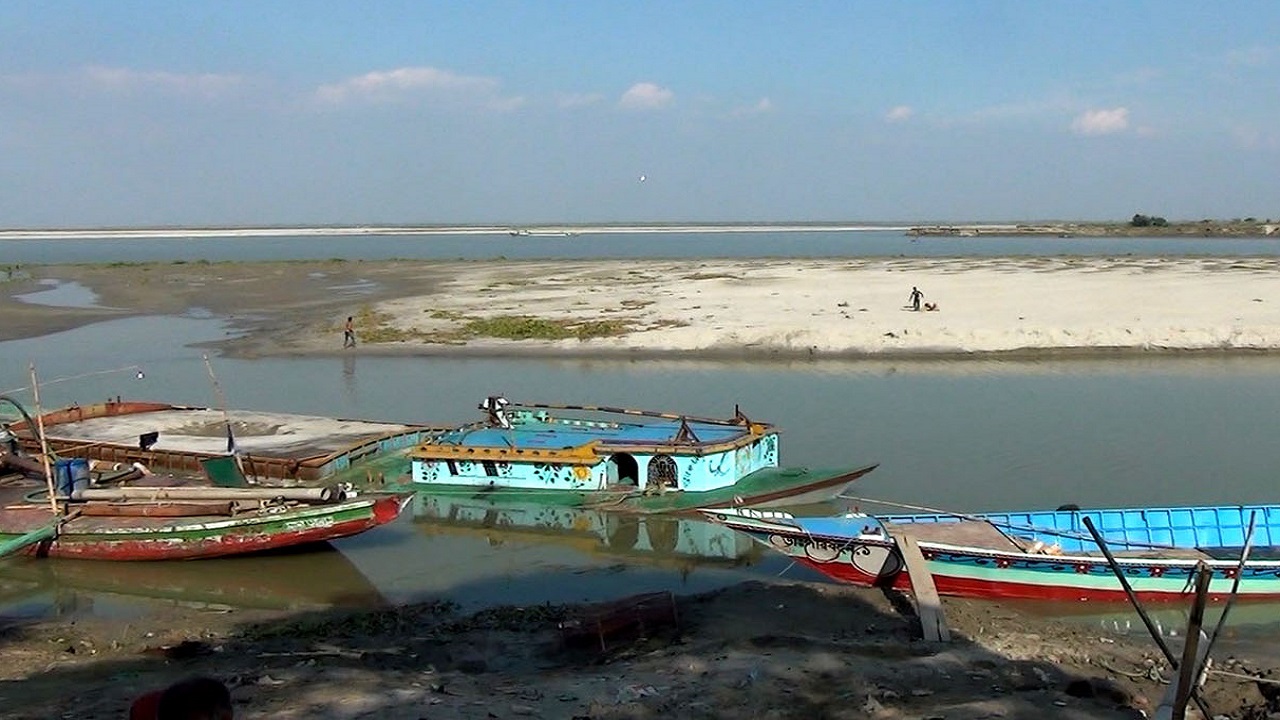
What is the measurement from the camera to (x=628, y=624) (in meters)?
12.5

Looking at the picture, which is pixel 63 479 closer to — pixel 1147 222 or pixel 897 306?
pixel 897 306

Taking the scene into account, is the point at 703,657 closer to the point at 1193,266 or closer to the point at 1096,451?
the point at 1096,451

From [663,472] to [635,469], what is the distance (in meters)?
0.84

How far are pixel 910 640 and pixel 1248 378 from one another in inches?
907

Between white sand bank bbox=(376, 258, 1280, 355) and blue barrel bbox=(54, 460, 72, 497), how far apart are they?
21.2 m

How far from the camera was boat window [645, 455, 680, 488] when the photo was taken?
60.8 feet

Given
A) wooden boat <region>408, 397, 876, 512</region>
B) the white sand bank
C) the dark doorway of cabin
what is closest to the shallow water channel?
wooden boat <region>408, 397, 876, 512</region>

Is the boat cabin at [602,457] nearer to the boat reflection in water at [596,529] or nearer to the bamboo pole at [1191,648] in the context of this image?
the boat reflection in water at [596,529]

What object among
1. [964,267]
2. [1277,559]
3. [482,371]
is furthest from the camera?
[964,267]

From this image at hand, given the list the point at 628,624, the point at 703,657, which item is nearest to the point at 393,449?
the point at 628,624

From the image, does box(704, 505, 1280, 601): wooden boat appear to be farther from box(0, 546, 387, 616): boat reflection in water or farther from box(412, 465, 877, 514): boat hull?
box(0, 546, 387, 616): boat reflection in water

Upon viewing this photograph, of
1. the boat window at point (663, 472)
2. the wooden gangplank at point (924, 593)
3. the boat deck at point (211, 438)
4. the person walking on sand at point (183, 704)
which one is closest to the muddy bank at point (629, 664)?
the wooden gangplank at point (924, 593)

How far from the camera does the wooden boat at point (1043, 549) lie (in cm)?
1363

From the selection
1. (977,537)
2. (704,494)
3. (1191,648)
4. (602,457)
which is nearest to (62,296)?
(602,457)
